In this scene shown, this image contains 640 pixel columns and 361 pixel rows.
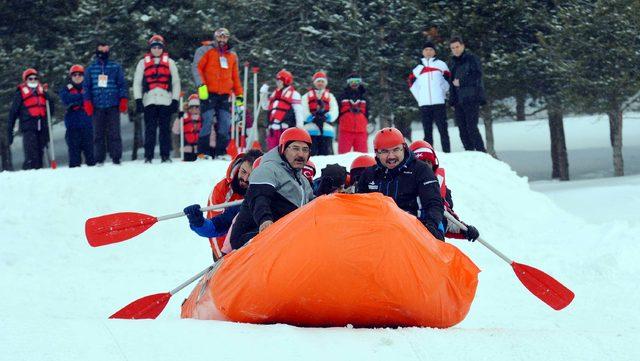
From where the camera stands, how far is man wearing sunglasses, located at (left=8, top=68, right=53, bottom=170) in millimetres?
15133

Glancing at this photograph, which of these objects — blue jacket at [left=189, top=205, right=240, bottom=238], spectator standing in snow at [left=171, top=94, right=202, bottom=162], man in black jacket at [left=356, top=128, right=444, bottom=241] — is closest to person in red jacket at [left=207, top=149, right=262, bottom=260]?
blue jacket at [left=189, top=205, right=240, bottom=238]

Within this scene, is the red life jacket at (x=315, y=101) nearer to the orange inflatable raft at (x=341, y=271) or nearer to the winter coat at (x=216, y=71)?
the winter coat at (x=216, y=71)

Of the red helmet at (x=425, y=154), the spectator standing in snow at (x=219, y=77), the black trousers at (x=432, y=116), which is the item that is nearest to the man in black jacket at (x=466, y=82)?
the black trousers at (x=432, y=116)

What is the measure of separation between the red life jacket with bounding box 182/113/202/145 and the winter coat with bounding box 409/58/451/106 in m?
3.93

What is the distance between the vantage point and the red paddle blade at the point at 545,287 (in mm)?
7992

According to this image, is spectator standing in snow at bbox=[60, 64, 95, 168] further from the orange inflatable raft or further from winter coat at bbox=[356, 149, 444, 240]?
the orange inflatable raft

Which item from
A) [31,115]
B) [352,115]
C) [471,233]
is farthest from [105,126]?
[471,233]

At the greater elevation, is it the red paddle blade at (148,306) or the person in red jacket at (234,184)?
the person in red jacket at (234,184)

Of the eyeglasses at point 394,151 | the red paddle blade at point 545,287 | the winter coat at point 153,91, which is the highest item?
the winter coat at point 153,91

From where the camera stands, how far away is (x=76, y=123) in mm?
14617

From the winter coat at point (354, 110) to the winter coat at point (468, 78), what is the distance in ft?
5.14

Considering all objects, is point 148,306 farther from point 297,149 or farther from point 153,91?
point 153,91

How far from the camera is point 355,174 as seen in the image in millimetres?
8484

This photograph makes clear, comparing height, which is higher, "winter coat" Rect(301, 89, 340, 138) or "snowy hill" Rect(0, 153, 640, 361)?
"winter coat" Rect(301, 89, 340, 138)
